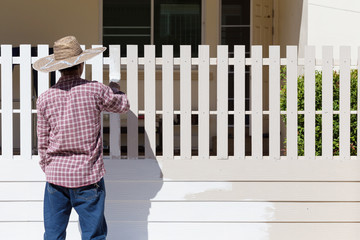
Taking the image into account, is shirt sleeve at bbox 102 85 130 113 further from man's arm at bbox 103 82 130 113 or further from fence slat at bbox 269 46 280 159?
fence slat at bbox 269 46 280 159

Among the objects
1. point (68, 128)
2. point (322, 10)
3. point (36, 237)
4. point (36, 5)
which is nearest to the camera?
point (68, 128)

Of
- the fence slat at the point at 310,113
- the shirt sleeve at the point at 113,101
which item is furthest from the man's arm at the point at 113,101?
the fence slat at the point at 310,113

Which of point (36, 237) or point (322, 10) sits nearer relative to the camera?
point (36, 237)

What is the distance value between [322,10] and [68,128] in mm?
→ 4704

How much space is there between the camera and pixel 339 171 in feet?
17.5

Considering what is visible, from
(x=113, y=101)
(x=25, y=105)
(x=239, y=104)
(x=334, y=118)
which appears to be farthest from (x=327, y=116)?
(x=25, y=105)

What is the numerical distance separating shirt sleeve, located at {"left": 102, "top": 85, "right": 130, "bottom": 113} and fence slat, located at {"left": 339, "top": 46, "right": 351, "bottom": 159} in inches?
90.3

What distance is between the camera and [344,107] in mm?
5441

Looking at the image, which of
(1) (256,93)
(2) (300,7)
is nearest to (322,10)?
(2) (300,7)

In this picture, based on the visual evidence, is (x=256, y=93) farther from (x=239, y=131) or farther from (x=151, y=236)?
(x=151, y=236)

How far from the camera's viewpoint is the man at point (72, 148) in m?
3.94

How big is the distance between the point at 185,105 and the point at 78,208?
1.74 m

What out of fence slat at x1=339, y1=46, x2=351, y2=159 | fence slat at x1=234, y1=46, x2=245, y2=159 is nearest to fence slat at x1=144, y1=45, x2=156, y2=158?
fence slat at x1=234, y1=46, x2=245, y2=159

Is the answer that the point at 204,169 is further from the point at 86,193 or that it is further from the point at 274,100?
the point at 86,193
